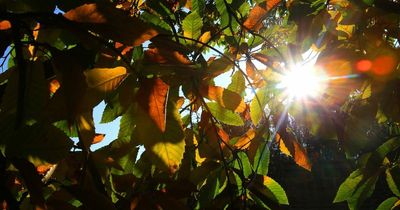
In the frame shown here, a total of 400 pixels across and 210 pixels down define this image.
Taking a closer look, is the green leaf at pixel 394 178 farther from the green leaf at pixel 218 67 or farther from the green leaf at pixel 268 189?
the green leaf at pixel 218 67

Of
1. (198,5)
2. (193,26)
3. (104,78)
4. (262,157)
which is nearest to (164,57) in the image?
(104,78)

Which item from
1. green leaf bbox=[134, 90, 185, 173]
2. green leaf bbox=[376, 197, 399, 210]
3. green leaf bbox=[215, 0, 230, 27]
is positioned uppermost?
green leaf bbox=[215, 0, 230, 27]

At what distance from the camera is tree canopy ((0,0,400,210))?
51 centimetres

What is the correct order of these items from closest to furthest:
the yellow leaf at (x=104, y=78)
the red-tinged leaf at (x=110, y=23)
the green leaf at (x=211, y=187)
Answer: the red-tinged leaf at (x=110, y=23) → the yellow leaf at (x=104, y=78) → the green leaf at (x=211, y=187)

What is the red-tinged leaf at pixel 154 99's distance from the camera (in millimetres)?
561

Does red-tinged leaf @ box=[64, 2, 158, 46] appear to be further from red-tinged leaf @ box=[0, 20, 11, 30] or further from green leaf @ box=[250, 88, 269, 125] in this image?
green leaf @ box=[250, 88, 269, 125]

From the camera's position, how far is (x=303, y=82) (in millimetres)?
1107

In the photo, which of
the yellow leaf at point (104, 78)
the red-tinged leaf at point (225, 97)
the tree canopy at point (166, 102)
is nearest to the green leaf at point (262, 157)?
the tree canopy at point (166, 102)

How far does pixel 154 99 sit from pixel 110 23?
0.50ft

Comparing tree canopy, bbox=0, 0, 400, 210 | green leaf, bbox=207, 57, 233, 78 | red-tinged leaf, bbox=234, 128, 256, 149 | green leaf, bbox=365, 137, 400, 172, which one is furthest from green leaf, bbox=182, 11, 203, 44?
Result: green leaf, bbox=365, 137, 400, 172

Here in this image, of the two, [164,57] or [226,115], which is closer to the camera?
[164,57]

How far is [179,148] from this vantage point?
66 cm

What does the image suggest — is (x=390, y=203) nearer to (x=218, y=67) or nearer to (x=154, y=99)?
(x=218, y=67)

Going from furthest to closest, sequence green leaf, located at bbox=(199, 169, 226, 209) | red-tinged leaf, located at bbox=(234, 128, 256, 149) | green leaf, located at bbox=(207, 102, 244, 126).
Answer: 1. red-tinged leaf, located at bbox=(234, 128, 256, 149)
2. green leaf, located at bbox=(207, 102, 244, 126)
3. green leaf, located at bbox=(199, 169, 226, 209)
